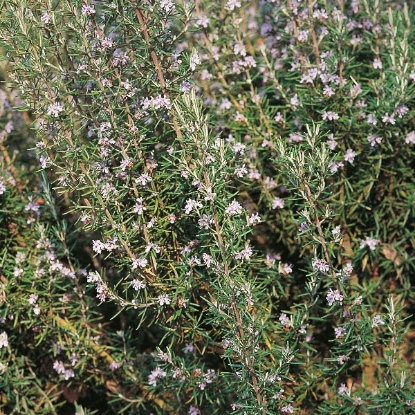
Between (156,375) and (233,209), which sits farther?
(156,375)

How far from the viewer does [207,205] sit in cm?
205

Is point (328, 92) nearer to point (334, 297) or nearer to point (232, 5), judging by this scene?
point (232, 5)

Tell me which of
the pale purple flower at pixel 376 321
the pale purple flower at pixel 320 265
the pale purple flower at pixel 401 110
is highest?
the pale purple flower at pixel 401 110

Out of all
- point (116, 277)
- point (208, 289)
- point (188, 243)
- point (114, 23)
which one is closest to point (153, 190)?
point (188, 243)

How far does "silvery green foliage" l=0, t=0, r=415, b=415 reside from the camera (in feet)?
6.72

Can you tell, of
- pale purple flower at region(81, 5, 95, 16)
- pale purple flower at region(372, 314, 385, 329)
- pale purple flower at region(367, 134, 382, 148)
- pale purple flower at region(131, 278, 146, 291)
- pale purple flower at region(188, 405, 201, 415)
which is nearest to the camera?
pale purple flower at region(81, 5, 95, 16)

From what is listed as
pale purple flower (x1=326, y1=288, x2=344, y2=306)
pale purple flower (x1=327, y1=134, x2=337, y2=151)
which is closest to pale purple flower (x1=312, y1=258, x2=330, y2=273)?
pale purple flower (x1=326, y1=288, x2=344, y2=306)

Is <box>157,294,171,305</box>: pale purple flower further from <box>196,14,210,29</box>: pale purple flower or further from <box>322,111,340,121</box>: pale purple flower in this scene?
<box>196,14,210,29</box>: pale purple flower

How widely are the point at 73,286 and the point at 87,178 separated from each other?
0.62 m

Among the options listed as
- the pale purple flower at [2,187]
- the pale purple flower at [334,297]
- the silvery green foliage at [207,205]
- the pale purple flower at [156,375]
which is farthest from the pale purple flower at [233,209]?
the pale purple flower at [2,187]

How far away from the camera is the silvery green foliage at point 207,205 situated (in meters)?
2.05

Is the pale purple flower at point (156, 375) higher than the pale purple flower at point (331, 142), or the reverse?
the pale purple flower at point (331, 142)

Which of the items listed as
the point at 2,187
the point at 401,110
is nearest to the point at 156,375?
the point at 2,187

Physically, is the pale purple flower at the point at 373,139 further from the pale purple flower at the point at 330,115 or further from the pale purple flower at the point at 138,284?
the pale purple flower at the point at 138,284
